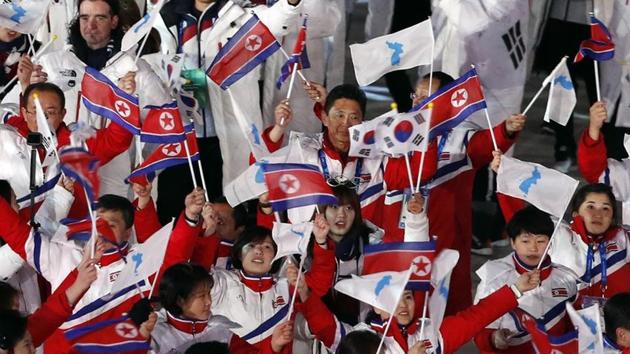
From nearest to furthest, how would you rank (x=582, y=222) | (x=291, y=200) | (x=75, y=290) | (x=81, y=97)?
(x=75, y=290), (x=291, y=200), (x=582, y=222), (x=81, y=97)

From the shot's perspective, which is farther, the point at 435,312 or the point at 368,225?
the point at 368,225

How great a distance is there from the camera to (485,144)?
8.27 metres

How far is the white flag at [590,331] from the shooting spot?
6.89 metres

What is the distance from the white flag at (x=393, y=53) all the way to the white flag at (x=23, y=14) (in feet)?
5.97

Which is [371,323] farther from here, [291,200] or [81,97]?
[81,97]

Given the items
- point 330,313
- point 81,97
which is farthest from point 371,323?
point 81,97

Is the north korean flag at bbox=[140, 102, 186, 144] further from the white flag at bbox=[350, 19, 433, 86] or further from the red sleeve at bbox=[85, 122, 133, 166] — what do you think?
the white flag at bbox=[350, 19, 433, 86]

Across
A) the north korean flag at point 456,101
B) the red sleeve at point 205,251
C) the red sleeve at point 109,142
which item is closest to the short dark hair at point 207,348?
the red sleeve at point 205,251

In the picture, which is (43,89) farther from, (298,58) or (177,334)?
(177,334)

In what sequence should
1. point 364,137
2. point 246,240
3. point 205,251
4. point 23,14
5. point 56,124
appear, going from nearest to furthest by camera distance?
point 246,240 → point 364,137 → point 205,251 → point 56,124 → point 23,14

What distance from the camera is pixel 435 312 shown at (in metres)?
7.09

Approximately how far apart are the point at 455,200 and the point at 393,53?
2.78 feet

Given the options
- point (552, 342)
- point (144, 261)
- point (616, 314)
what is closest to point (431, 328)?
point (552, 342)

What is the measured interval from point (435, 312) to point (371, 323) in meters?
0.35
